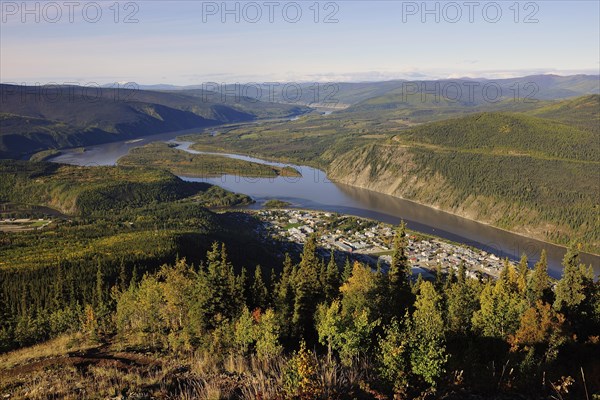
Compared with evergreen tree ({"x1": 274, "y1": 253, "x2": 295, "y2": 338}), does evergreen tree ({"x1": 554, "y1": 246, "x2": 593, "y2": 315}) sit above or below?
above

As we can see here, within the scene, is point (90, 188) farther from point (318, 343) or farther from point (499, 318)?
point (499, 318)

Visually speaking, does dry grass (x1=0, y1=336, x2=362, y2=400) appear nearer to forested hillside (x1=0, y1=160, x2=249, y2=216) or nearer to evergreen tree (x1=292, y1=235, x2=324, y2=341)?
evergreen tree (x1=292, y1=235, x2=324, y2=341)

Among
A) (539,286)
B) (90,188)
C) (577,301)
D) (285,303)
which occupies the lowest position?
(539,286)

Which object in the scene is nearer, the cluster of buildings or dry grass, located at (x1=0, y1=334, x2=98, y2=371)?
dry grass, located at (x1=0, y1=334, x2=98, y2=371)

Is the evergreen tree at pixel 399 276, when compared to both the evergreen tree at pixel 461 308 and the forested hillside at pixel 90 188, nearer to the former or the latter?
the evergreen tree at pixel 461 308

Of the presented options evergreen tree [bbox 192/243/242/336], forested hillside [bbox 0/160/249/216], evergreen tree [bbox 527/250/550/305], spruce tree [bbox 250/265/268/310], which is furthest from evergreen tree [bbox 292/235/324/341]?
forested hillside [bbox 0/160/249/216]

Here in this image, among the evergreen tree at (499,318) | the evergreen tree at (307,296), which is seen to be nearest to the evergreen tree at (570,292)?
the evergreen tree at (499,318)

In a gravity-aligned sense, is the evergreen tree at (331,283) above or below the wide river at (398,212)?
above

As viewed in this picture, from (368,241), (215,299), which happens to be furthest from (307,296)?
(368,241)
